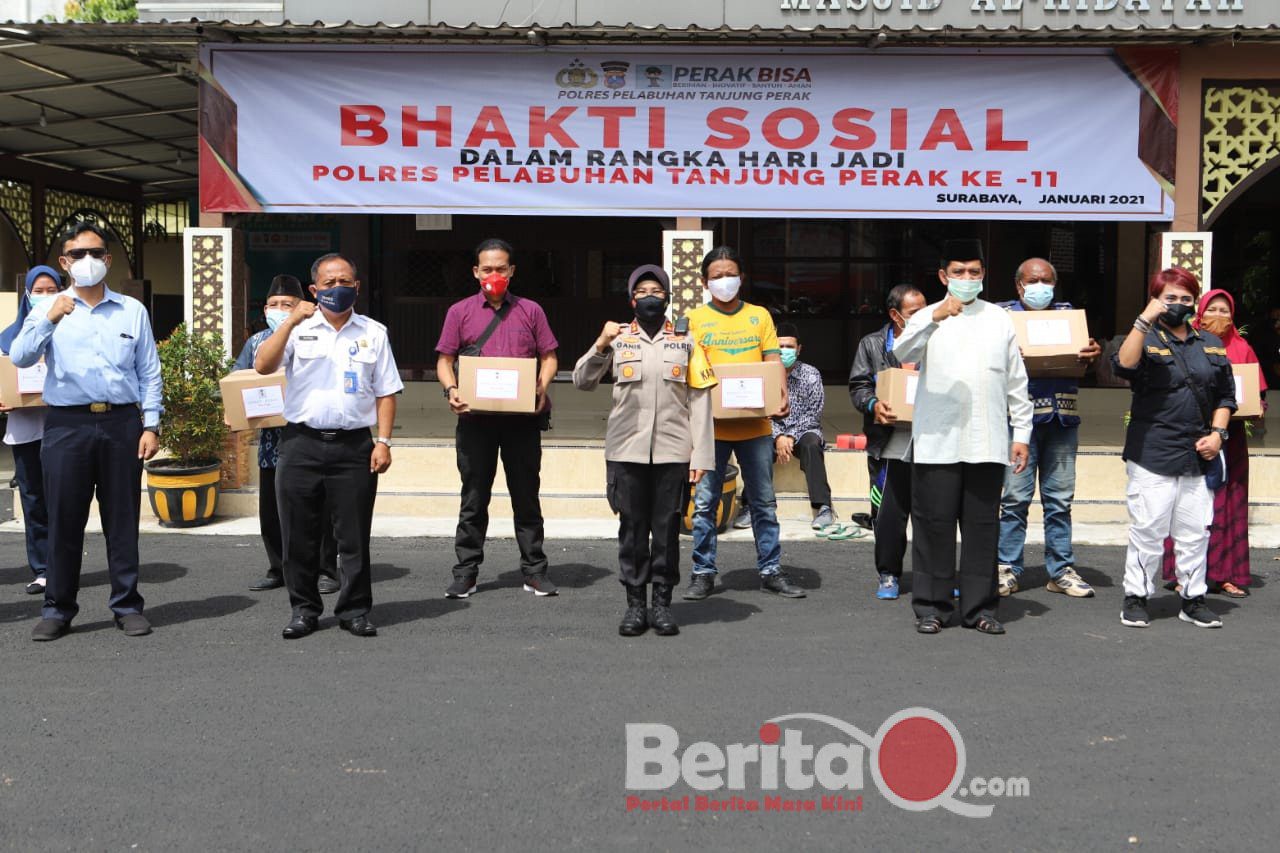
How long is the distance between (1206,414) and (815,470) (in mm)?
3383

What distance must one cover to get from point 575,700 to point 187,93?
922 cm

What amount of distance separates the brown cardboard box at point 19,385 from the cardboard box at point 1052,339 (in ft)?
17.7

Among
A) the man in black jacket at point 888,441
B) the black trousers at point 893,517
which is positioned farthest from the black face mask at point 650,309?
the black trousers at point 893,517

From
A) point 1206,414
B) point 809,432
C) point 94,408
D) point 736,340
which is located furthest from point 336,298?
point 809,432

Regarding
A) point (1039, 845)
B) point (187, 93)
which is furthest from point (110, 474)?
point (187, 93)

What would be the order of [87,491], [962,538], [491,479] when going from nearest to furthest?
[87,491] → [962,538] → [491,479]

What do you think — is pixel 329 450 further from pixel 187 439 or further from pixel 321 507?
pixel 187 439

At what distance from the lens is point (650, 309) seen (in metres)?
6.32

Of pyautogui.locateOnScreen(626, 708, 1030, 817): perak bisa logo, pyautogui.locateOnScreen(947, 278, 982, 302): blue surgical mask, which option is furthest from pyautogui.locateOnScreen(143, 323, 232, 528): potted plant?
pyautogui.locateOnScreen(947, 278, 982, 302): blue surgical mask

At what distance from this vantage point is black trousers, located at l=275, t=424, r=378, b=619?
6.21 metres

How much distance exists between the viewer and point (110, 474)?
6.25 metres

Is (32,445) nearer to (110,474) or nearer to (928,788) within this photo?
(110,474)

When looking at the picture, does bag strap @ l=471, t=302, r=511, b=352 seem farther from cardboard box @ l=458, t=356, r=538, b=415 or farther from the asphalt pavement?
the asphalt pavement

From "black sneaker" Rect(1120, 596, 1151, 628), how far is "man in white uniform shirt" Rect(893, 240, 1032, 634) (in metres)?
0.69
